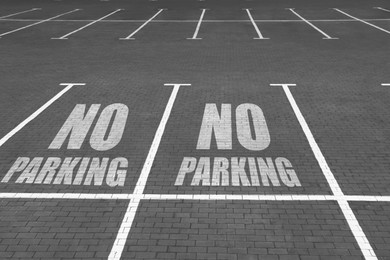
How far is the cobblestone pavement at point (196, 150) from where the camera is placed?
692cm

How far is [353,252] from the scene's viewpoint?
650 centimetres

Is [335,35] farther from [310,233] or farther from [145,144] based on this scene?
[310,233]

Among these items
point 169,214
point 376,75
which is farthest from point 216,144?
point 376,75

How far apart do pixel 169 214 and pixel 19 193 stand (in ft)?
10.8

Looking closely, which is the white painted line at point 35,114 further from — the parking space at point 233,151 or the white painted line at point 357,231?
the white painted line at point 357,231

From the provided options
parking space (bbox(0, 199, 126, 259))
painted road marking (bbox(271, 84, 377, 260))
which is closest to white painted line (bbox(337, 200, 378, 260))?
painted road marking (bbox(271, 84, 377, 260))

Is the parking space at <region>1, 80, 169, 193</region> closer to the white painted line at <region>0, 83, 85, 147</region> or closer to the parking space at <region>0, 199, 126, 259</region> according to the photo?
the white painted line at <region>0, 83, 85, 147</region>

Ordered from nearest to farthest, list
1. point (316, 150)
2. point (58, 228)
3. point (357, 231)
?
point (357, 231)
point (58, 228)
point (316, 150)

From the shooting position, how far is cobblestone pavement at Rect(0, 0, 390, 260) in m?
6.92

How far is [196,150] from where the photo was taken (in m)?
9.79

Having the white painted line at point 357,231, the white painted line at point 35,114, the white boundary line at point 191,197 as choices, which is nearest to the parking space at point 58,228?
the white boundary line at point 191,197

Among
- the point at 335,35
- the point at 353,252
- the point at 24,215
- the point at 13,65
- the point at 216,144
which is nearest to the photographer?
the point at 353,252

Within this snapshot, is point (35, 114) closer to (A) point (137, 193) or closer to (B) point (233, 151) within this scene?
(A) point (137, 193)

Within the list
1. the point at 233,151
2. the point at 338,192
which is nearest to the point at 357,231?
the point at 338,192
